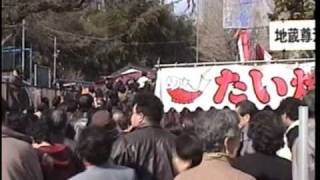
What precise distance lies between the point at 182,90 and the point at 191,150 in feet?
18.4

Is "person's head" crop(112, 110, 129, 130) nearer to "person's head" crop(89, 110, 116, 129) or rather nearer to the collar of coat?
"person's head" crop(89, 110, 116, 129)

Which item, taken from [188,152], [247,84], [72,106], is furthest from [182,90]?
[188,152]

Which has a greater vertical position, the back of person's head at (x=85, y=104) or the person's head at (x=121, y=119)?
the back of person's head at (x=85, y=104)

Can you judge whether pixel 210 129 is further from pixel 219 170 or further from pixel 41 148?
pixel 41 148

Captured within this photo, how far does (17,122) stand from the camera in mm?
5082

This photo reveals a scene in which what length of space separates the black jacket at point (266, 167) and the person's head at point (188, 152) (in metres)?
0.29

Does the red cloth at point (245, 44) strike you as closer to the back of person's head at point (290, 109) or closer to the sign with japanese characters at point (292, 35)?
the sign with japanese characters at point (292, 35)

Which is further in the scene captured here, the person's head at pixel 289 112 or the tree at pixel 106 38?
the tree at pixel 106 38

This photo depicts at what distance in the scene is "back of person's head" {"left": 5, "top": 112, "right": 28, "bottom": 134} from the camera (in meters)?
4.89

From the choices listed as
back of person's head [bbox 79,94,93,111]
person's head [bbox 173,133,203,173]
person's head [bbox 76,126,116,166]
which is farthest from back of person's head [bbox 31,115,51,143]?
back of person's head [bbox 79,94,93,111]

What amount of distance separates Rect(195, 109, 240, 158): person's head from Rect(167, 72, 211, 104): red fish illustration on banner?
5435mm

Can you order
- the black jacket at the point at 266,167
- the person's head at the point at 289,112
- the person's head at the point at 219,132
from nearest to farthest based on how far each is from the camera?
the person's head at the point at 219,132
the black jacket at the point at 266,167
the person's head at the point at 289,112

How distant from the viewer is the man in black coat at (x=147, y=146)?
4848mm

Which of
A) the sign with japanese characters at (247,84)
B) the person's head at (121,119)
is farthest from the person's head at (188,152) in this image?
the sign with japanese characters at (247,84)
